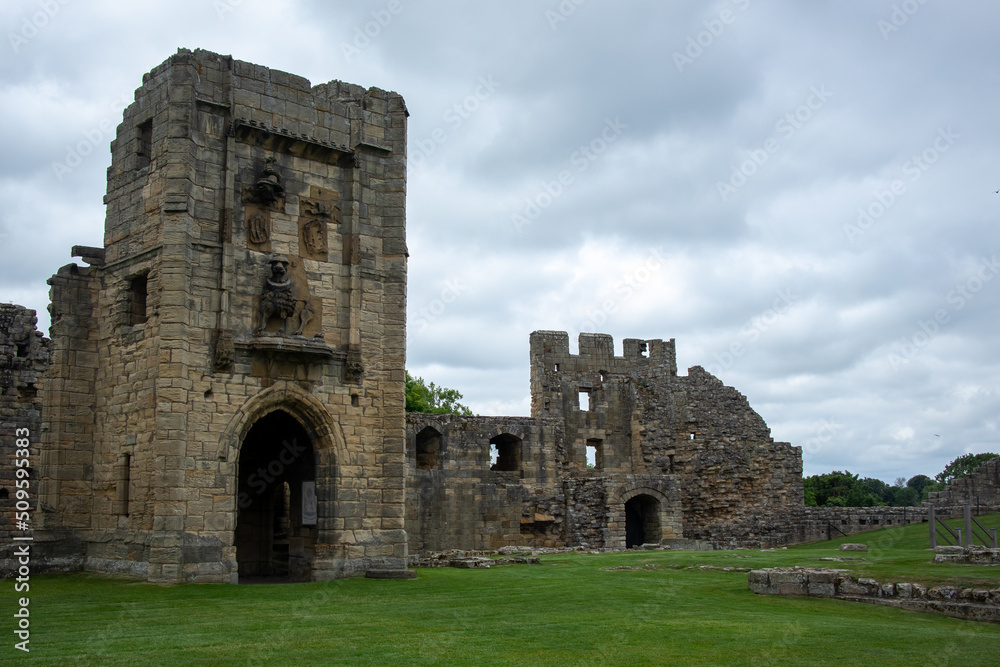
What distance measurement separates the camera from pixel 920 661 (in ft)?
26.1

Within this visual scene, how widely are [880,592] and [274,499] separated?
1348 cm

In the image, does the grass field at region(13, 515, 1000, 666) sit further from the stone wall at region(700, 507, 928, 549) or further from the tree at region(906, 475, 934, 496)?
the tree at region(906, 475, 934, 496)

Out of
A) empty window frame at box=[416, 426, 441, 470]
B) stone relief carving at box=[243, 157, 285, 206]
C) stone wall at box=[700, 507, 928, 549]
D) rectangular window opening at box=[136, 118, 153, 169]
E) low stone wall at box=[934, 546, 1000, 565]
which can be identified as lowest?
stone wall at box=[700, 507, 928, 549]

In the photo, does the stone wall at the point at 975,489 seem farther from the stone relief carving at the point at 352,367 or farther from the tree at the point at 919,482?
the tree at the point at 919,482

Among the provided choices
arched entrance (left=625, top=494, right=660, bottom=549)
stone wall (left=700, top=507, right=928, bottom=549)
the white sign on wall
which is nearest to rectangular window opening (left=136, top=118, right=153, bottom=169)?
the white sign on wall

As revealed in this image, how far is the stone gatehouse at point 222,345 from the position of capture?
15.4 metres

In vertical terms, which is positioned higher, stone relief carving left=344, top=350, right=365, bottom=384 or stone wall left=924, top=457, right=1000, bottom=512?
stone relief carving left=344, top=350, right=365, bottom=384

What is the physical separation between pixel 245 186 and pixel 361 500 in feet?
20.6

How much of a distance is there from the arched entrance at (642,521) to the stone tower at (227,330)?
1747cm

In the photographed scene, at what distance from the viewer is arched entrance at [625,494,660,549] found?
3250 centimetres

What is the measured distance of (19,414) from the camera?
16.8m

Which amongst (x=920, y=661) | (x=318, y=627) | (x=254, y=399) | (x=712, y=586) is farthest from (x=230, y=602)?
(x=920, y=661)

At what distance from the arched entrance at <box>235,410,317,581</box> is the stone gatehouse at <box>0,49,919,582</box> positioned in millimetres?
78

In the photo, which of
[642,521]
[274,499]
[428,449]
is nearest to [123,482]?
[274,499]
